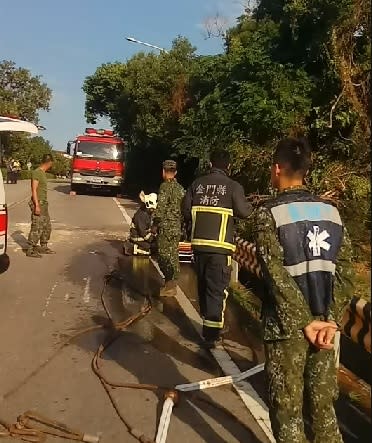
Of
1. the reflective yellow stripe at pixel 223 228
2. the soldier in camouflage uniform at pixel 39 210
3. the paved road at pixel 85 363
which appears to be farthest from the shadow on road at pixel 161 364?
the soldier in camouflage uniform at pixel 39 210

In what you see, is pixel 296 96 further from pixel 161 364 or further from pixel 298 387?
pixel 298 387

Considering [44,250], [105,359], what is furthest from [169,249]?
[44,250]

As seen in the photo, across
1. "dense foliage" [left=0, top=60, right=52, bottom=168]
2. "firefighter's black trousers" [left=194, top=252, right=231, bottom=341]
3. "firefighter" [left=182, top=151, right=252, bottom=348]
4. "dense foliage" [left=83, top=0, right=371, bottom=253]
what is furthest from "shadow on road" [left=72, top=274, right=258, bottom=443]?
"dense foliage" [left=0, top=60, right=52, bottom=168]

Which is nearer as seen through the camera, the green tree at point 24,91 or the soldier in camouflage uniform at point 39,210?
the soldier in camouflage uniform at point 39,210

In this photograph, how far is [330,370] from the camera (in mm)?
3320

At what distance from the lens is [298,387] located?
3289 mm

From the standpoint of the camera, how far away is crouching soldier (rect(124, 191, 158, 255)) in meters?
12.0

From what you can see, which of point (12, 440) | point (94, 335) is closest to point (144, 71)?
point (94, 335)

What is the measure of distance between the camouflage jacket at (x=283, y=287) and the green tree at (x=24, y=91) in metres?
65.0

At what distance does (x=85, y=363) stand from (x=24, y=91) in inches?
2557

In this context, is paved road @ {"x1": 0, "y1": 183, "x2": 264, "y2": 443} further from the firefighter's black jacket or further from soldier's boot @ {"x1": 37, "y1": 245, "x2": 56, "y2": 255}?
soldier's boot @ {"x1": 37, "y1": 245, "x2": 56, "y2": 255}

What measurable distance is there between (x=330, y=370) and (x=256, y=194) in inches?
375

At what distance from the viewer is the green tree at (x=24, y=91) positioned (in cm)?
6588

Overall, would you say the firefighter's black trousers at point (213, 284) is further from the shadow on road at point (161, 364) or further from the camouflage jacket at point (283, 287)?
the camouflage jacket at point (283, 287)
